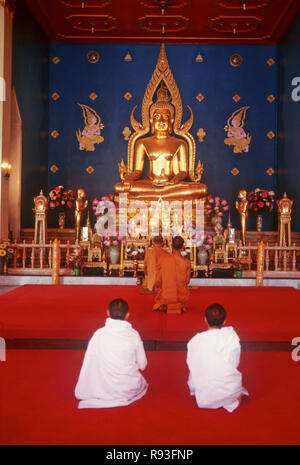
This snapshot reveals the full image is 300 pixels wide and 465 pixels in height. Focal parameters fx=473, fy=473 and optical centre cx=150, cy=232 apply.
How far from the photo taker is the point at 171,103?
11.0 metres

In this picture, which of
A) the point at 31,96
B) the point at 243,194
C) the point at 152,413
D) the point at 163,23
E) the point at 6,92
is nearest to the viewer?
the point at 152,413

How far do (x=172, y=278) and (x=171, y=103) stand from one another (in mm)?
7236

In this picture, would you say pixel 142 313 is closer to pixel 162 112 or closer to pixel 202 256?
pixel 202 256

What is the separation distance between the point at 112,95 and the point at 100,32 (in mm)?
1365

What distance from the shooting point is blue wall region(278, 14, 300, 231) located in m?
9.56

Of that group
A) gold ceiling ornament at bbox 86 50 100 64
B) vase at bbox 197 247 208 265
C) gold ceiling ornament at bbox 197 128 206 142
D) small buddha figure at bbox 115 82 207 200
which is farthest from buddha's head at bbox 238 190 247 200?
gold ceiling ornament at bbox 86 50 100 64

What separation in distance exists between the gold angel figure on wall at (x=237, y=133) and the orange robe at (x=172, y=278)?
6791mm

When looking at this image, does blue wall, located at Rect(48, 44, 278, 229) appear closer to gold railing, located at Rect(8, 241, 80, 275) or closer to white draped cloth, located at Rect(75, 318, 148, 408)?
gold railing, located at Rect(8, 241, 80, 275)

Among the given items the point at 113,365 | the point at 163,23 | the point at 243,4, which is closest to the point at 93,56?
the point at 163,23

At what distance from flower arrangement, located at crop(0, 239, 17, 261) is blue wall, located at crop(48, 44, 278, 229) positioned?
132 inches
